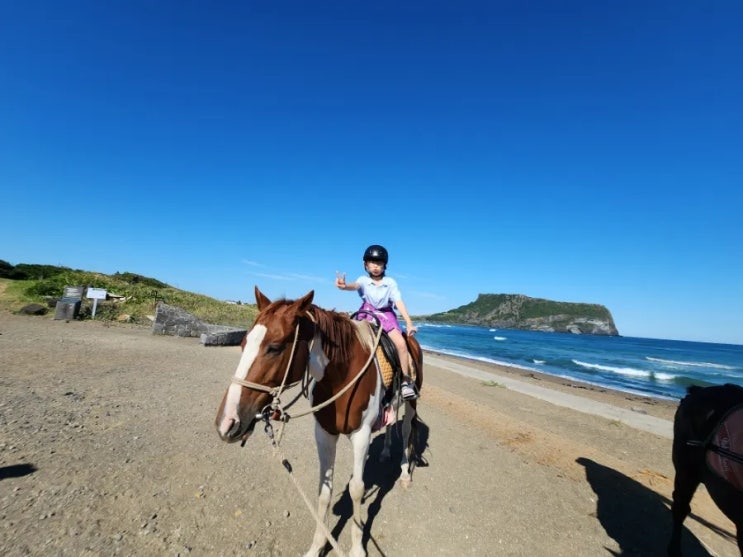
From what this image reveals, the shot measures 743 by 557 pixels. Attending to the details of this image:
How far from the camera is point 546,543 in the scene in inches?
153

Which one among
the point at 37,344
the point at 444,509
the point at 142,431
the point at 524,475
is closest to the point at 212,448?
the point at 142,431

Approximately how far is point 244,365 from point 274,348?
240 millimetres

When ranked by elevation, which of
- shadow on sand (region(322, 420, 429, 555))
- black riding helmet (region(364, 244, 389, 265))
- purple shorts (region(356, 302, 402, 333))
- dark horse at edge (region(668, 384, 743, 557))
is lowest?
shadow on sand (region(322, 420, 429, 555))

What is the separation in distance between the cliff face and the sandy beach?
14383 cm

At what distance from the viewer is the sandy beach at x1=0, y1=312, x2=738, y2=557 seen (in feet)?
11.2

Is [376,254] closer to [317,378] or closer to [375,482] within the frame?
[317,378]

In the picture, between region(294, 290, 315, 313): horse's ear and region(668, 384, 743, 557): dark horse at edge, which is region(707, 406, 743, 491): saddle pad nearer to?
region(668, 384, 743, 557): dark horse at edge

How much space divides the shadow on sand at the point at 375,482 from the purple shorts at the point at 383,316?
7.86 feet

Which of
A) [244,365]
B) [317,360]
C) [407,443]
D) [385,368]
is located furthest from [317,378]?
[407,443]

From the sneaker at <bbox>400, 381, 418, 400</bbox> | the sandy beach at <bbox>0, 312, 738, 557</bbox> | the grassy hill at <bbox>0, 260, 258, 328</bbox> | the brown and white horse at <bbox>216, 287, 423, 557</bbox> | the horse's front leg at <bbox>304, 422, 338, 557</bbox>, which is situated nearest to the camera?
the brown and white horse at <bbox>216, 287, 423, 557</bbox>

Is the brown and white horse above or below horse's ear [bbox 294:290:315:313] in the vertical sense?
below

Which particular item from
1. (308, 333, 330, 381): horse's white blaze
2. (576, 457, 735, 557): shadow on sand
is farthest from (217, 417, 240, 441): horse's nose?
(576, 457, 735, 557): shadow on sand

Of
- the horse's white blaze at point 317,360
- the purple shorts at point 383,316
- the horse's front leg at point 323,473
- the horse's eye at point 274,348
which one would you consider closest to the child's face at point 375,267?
the purple shorts at point 383,316

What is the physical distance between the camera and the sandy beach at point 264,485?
341 cm
